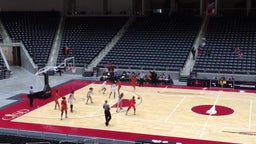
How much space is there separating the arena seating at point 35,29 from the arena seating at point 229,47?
1615cm

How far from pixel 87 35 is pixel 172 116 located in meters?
22.2

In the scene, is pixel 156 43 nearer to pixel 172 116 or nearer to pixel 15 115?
pixel 172 116

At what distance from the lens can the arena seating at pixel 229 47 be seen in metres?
32.8

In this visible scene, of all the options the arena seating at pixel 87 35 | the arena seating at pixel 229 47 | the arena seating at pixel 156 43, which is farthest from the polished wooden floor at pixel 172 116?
the arena seating at pixel 87 35

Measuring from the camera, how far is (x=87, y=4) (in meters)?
46.8

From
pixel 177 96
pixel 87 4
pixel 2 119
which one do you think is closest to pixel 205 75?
pixel 177 96

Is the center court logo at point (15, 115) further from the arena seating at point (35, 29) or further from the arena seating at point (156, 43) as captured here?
the arena seating at point (35, 29)

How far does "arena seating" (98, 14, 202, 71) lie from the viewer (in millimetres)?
35250

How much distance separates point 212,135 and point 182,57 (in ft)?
57.3

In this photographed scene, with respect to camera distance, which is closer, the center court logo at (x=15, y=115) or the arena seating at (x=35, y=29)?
the center court logo at (x=15, y=115)

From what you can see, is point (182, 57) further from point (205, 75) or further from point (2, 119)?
point (2, 119)

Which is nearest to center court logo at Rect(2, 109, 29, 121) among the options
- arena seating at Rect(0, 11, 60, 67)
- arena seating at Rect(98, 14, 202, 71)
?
arena seating at Rect(98, 14, 202, 71)

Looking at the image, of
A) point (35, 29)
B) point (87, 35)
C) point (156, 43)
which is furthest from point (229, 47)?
point (35, 29)

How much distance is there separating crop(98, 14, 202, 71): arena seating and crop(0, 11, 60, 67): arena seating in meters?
7.24
